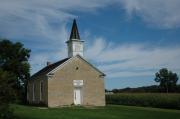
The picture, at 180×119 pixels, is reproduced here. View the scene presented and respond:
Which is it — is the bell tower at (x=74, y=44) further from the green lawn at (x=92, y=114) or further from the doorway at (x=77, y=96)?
the green lawn at (x=92, y=114)

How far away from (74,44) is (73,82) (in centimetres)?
539

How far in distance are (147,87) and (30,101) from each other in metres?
38.4

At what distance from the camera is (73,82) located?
4366cm

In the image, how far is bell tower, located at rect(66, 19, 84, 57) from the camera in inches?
1805

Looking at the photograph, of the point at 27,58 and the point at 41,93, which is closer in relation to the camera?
the point at 41,93

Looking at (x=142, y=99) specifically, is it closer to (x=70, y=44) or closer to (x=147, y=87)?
(x=70, y=44)

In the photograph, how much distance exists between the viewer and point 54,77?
42375 mm

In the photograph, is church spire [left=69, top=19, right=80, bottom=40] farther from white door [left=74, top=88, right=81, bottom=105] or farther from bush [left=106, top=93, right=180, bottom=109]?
bush [left=106, top=93, right=180, bottom=109]

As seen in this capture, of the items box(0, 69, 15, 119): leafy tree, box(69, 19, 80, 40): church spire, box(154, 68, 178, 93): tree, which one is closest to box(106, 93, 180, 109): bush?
box(69, 19, 80, 40): church spire

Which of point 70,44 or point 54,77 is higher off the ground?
point 70,44

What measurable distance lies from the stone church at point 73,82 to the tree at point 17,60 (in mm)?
10255

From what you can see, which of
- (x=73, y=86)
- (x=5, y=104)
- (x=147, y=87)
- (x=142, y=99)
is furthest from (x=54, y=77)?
(x=147, y=87)

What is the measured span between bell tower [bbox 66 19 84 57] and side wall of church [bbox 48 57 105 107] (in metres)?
1.95

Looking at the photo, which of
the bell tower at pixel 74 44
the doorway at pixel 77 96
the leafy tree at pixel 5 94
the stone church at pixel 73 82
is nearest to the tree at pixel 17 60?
the stone church at pixel 73 82
